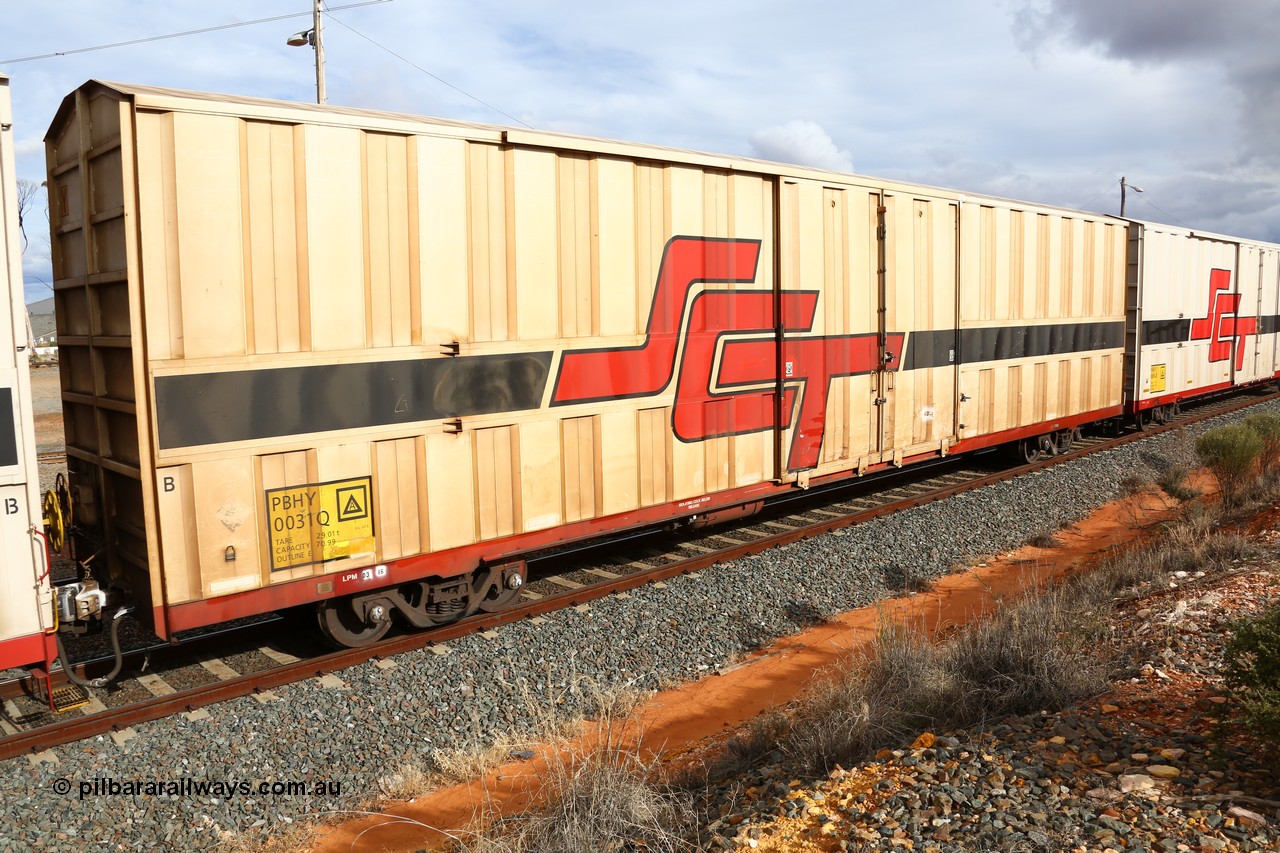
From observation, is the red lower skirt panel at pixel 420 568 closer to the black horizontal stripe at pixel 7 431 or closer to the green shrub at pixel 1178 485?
the black horizontal stripe at pixel 7 431

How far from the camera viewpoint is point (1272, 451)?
46.5ft

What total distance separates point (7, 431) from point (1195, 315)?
21525mm

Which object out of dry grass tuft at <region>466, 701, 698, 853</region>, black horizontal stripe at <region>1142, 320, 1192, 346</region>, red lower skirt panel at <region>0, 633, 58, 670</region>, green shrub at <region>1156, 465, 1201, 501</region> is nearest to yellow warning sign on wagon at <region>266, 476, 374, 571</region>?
red lower skirt panel at <region>0, 633, 58, 670</region>

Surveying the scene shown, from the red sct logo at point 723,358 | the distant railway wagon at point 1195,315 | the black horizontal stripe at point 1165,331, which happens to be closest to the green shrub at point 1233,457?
the distant railway wagon at point 1195,315

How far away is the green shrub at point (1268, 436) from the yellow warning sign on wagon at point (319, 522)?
13.1 m

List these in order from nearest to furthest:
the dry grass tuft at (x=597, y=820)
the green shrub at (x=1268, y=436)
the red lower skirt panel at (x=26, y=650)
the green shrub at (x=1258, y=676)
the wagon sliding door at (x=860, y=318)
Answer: the green shrub at (x=1258, y=676) → the dry grass tuft at (x=597, y=820) → the red lower skirt panel at (x=26, y=650) → the wagon sliding door at (x=860, y=318) → the green shrub at (x=1268, y=436)

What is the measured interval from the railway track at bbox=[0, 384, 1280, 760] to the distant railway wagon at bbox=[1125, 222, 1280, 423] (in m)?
6.71

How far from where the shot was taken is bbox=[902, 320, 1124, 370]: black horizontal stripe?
11.9 metres

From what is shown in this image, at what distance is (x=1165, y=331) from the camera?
715 inches

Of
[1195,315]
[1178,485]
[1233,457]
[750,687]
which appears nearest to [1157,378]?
[1195,315]

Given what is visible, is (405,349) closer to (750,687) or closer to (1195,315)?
(750,687)

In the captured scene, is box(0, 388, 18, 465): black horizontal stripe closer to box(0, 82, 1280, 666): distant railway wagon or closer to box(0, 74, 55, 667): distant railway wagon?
box(0, 74, 55, 667): distant railway wagon

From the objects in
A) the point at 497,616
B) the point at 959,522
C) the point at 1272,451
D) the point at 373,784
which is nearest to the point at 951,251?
the point at 959,522

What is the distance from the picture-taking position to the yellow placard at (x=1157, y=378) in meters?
17.9
